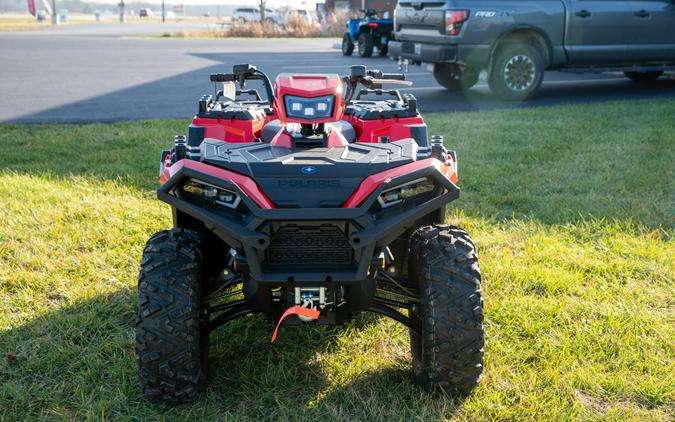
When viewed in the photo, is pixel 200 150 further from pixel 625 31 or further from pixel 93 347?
pixel 625 31

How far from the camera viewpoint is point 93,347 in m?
3.31

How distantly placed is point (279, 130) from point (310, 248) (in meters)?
0.86

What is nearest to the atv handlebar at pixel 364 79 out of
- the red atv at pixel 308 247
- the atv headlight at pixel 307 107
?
the red atv at pixel 308 247

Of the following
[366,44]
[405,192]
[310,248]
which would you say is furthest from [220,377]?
[366,44]

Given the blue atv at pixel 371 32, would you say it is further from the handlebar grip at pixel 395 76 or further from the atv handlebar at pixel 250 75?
the atv handlebar at pixel 250 75

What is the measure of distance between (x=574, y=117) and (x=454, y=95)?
262 cm

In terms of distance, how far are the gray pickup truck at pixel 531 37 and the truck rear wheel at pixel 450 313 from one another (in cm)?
753

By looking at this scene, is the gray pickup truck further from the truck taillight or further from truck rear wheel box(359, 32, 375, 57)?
truck rear wheel box(359, 32, 375, 57)

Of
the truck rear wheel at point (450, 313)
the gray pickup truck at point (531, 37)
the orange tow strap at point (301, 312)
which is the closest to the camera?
the orange tow strap at point (301, 312)

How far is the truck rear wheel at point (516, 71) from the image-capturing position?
10.1 metres

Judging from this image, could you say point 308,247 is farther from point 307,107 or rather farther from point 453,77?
point 453,77

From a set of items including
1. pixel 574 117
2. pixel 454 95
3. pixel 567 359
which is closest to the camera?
pixel 567 359

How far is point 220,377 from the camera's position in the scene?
307 centimetres

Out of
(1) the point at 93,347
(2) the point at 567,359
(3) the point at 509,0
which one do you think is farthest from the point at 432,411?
(3) the point at 509,0
